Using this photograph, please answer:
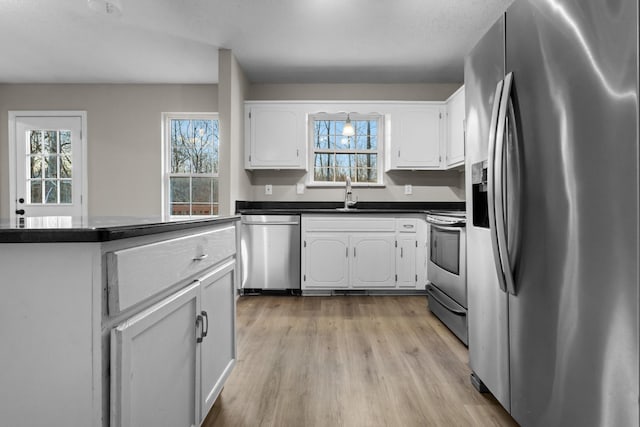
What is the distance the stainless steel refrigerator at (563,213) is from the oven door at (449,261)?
→ 0.92 meters

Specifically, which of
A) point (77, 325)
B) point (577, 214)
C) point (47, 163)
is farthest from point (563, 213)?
point (47, 163)

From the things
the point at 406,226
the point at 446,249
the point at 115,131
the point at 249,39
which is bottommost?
the point at 446,249

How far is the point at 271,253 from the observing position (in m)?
3.80

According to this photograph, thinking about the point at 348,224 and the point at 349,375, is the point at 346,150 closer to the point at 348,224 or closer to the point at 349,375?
the point at 348,224

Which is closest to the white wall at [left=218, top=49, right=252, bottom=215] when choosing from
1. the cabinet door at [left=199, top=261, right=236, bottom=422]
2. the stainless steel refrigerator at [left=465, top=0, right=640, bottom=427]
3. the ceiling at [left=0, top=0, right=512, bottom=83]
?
the ceiling at [left=0, top=0, right=512, bottom=83]

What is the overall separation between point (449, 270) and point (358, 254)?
1.13 meters

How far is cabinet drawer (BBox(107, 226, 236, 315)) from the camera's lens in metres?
0.78

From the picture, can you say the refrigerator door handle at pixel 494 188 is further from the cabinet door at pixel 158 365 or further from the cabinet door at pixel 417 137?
the cabinet door at pixel 417 137

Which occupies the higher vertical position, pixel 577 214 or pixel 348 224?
pixel 577 214

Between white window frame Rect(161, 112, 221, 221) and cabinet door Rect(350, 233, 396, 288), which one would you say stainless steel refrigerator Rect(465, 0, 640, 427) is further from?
white window frame Rect(161, 112, 221, 221)

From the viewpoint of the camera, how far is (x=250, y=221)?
150 inches

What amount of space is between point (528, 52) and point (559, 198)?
0.53 meters

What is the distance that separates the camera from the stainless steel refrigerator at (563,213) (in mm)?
852

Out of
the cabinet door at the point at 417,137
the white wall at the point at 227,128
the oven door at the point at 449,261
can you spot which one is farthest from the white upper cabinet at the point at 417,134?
the white wall at the point at 227,128
